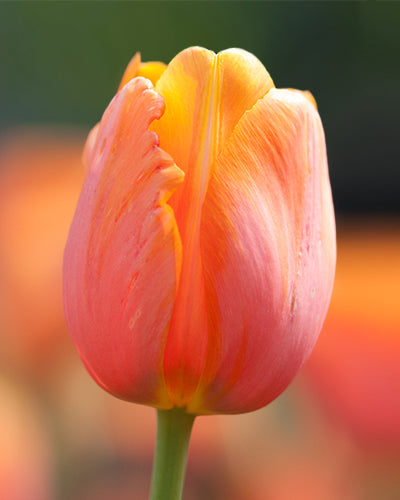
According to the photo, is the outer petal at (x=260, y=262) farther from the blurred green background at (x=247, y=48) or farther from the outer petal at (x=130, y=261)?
the blurred green background at (x=247, y=48)

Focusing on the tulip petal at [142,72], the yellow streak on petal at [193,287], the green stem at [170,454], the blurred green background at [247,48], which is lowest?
the green stem at [170,454]

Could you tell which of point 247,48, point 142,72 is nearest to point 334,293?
Answer: point 247,48

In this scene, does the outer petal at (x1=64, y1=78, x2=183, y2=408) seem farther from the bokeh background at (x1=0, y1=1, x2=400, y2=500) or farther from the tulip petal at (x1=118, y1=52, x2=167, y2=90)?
the bokeh background at (x1=0, y1=1, x2=400, y2=500)

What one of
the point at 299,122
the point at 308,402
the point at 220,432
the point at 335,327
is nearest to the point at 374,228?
the point at 335,327

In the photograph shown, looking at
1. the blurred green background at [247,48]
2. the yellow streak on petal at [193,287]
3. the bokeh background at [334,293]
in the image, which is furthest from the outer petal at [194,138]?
the blurred green background at [247,48]

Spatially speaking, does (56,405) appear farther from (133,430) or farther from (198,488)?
(198,488)

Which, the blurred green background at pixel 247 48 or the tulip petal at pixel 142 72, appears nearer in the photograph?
the tulip petal at pixel 142 72
